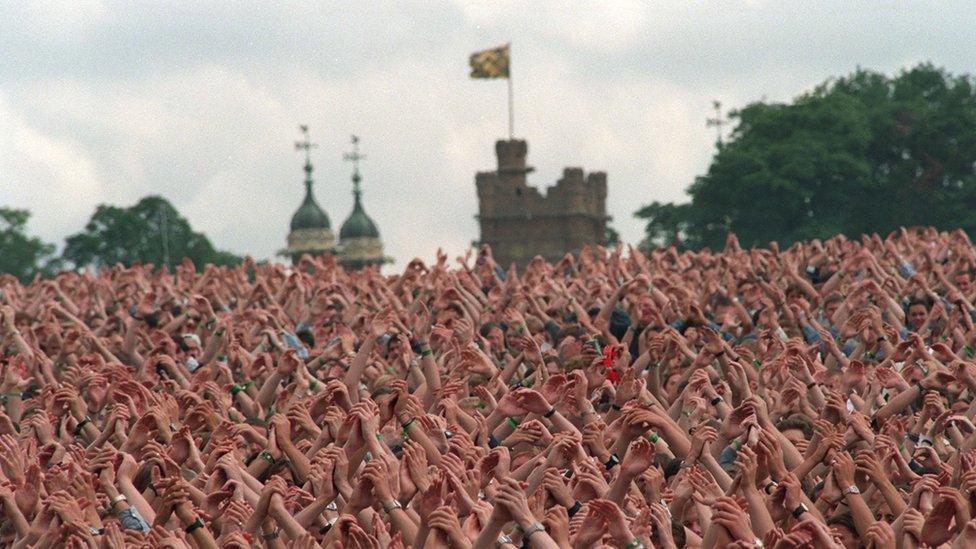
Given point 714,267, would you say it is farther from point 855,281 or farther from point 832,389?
point 832,389

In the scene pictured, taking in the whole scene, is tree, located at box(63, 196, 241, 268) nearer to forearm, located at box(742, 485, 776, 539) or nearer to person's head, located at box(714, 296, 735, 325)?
person's head, located at box(714, 296, 735, 325)

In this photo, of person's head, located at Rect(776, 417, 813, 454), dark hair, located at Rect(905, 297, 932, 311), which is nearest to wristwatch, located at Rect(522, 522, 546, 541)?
person's head, located at Rect(776, 417, 813, 454)

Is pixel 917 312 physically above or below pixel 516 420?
above

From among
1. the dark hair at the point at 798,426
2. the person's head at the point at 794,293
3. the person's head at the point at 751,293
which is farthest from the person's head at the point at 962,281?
the dark hair at the point at 798,426

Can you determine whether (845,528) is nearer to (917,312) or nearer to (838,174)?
(917,312)

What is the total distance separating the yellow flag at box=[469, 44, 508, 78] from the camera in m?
79.6

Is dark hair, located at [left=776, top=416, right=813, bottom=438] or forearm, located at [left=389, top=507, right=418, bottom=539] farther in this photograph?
dark hair, located at [left=776, top=416, right=813, bottom=438]

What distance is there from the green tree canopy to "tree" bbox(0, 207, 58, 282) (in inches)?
1999

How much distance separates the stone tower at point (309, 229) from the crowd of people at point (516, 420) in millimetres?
106817

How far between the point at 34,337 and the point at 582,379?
25.8 ft

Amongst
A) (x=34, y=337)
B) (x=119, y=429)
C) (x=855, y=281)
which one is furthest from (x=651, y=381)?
(x=34, y=337)

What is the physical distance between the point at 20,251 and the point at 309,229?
17557 millimetres

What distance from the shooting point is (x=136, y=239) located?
111500mm

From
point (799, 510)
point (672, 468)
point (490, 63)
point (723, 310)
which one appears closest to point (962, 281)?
point (723, 310)
